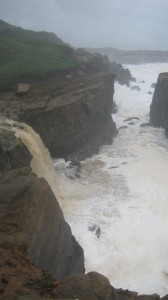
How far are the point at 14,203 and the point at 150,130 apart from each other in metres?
22.1

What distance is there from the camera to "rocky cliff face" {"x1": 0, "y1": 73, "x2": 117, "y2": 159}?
76.5ft

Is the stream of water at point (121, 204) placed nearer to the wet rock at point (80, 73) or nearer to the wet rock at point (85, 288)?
Answer: the wet rock at point (85, 288)

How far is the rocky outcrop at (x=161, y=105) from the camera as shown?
30766 mm

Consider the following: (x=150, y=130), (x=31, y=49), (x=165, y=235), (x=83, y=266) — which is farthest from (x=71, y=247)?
(x=31, y=49)

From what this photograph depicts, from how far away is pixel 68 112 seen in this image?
79.8 ft

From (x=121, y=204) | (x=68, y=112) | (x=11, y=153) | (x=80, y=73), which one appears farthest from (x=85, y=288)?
(x=80, y=73)

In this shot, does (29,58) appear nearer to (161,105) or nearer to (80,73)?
(80,73)

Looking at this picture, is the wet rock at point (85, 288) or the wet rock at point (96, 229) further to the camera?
the wet rock at point (96, 229)

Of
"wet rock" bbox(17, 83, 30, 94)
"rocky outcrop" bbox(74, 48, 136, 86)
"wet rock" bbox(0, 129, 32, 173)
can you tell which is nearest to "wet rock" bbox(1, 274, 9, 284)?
"wet rock" bbox(0, 129, 32, 173)

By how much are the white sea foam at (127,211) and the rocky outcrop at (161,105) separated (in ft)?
7.11

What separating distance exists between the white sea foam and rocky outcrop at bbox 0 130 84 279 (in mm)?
2257

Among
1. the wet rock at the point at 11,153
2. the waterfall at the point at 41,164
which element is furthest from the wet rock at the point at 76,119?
the wet rock at the point at 11,153

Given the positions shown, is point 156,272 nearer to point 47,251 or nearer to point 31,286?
point 47,251

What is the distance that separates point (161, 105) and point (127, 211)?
51.9 ft
